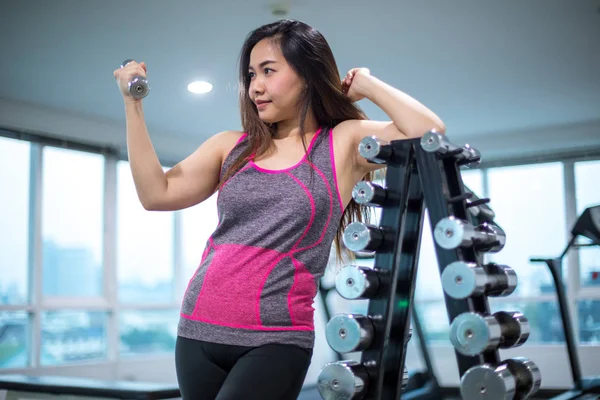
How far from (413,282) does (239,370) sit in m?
0.32

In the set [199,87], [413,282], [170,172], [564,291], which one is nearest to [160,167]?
[170,172]

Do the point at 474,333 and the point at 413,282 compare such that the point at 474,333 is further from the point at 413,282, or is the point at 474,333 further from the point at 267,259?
the point at 267,259

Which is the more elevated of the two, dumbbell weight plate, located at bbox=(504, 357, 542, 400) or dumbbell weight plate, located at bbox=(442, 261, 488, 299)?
dumbbell weight plate, located at bbox=(442, 261, 488, 299)

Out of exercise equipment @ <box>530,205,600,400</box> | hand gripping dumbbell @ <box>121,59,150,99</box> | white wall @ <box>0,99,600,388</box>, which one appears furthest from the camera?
white wall @ <box>0,99,600,388</box>

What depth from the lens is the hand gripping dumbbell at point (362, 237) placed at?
1.09m

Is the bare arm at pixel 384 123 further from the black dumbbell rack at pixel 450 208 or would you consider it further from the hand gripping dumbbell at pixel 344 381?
the hand gripping dumbbell at pixel 344 381

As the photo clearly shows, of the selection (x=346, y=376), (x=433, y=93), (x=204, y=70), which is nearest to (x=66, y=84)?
(x=204, y=70)

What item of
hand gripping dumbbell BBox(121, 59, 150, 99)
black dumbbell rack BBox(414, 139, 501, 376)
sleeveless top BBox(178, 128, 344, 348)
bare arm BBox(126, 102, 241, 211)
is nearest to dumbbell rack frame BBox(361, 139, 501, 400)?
black dumbbell rack BBox(414, 139, 501, 376)

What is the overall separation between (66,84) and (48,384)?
2.03 meters

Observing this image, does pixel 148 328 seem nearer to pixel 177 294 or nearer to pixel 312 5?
pixel 177 294

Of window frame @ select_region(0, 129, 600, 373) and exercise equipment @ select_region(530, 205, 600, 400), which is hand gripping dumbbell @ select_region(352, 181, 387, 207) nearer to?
exercise equipment @ select_region(530, 205, 600, 400)

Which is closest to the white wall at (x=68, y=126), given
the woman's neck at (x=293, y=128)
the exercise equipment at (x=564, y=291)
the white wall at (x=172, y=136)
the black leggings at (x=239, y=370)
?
the white wall at (x=172, y=136)

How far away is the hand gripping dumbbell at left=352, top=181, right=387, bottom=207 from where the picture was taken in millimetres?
1109

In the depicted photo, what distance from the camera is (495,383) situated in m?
0.99
